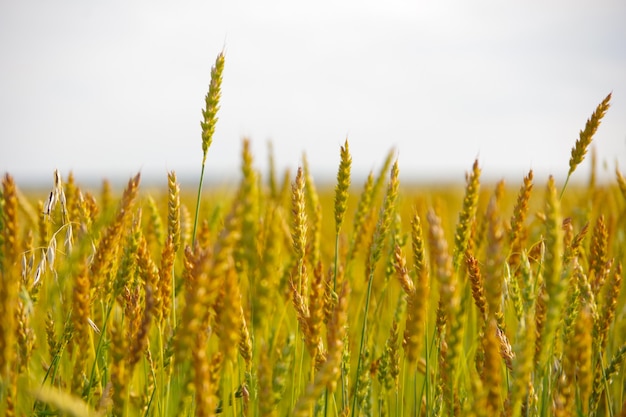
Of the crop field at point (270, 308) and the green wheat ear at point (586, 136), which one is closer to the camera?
the crop field at point (270, 308)

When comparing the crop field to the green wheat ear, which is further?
the green wheat ear

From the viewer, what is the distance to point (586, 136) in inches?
65.7

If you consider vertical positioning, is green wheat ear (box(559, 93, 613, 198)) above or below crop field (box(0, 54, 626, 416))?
above

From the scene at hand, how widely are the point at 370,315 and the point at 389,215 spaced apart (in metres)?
1.09

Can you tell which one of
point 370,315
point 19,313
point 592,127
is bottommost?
point 370,315

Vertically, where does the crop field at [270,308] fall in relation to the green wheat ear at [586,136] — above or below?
below

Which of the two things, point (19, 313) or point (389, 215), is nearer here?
point (19, 313)

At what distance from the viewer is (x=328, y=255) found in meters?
3.11

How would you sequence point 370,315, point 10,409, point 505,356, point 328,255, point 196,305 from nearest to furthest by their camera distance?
point 196,305, point 10,409, point 505,356, point 370,315, point 328,255

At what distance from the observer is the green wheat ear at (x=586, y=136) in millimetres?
1648

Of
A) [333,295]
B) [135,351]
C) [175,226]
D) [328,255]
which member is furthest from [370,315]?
[135,351]

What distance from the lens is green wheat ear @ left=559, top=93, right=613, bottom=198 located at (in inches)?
64.9

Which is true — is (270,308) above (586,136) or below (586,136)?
below

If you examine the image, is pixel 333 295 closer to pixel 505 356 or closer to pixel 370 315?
pixel 505 356
